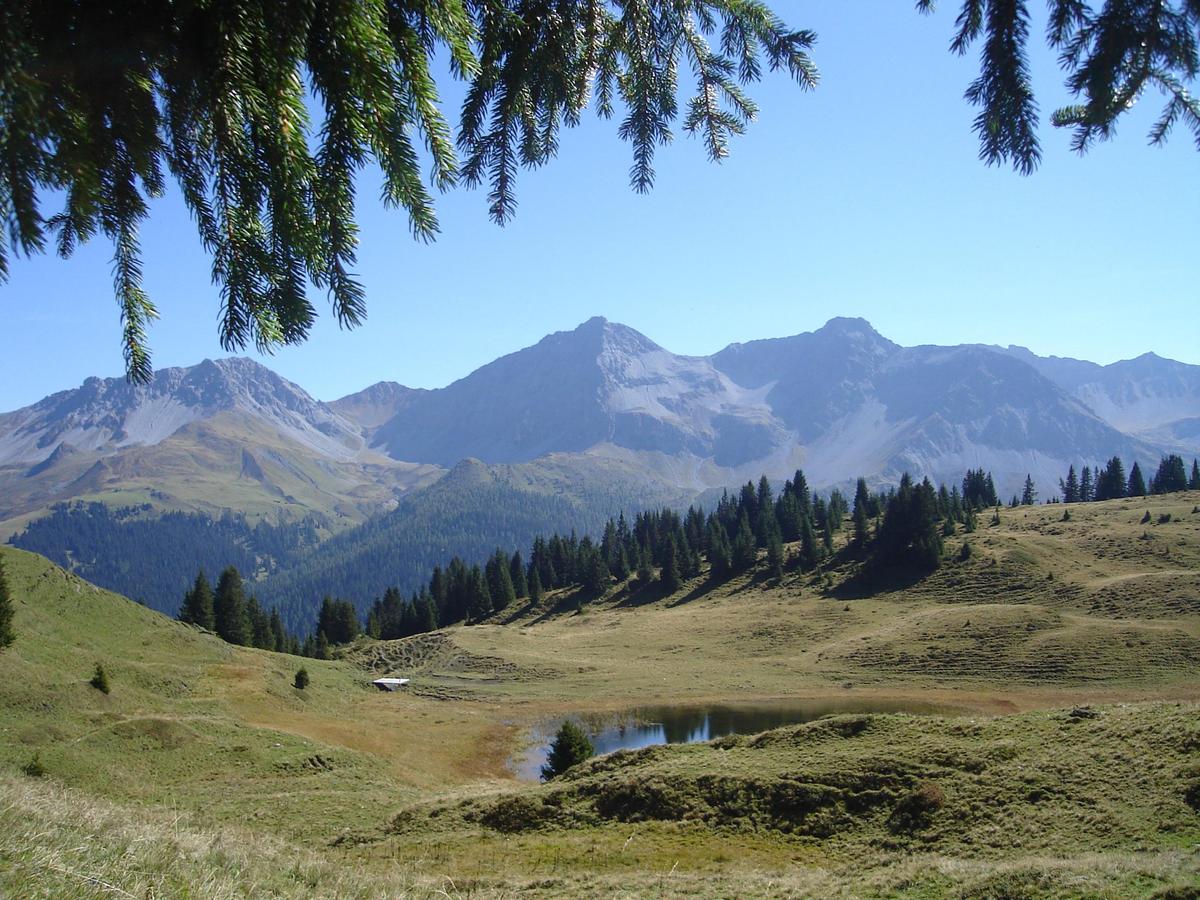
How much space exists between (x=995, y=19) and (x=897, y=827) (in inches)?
755

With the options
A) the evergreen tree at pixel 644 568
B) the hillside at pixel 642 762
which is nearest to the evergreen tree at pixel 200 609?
Result: the hillside at pixel 642 762

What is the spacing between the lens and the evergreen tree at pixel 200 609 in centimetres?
7338

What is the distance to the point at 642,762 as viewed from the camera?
24.8m

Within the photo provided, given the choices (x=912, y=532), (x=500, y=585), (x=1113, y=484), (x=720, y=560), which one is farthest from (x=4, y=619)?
(x=1113, y=484)

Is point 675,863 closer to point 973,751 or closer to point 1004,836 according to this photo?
point 1004,836

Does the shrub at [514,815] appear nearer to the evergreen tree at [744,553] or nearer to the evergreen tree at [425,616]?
the evergreen tree at [425,616]

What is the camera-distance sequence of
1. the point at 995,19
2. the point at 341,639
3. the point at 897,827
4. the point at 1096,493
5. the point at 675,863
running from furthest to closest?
the point at 1096,493
the point at 341,639
the point at 897,827
the point at 675,863
the point at 995,19

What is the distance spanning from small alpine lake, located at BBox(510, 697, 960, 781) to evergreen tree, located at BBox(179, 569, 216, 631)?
139ft

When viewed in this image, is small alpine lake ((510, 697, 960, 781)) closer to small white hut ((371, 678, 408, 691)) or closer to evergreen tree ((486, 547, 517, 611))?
small white hut ((371, 678, 408, 691))

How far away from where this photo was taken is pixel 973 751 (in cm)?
2014

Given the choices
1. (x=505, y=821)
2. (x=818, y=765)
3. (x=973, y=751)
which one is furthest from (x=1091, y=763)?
(x=505, y=821)

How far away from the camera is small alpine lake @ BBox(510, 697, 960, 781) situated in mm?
45406

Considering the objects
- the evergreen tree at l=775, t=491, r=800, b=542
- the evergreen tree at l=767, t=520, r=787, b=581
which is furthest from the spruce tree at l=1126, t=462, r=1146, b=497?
the evergreen tree at l=767, t=520, r=787, b=581

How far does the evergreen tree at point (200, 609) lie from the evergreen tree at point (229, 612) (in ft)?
2.59
